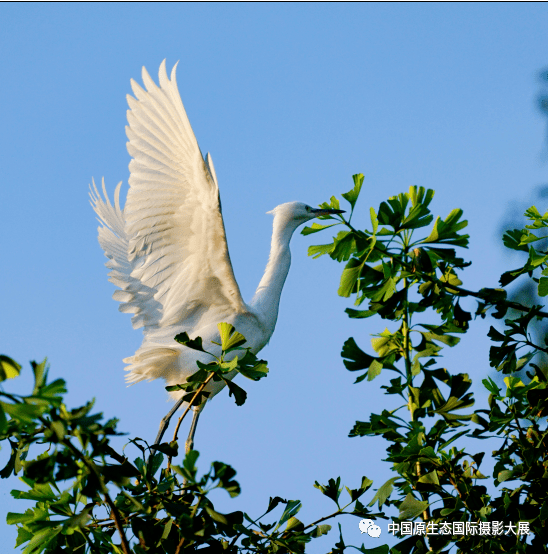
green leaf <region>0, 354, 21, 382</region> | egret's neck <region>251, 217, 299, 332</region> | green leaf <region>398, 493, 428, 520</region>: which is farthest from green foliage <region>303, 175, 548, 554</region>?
egret's neck <region>251, 217, 299, 332</region>

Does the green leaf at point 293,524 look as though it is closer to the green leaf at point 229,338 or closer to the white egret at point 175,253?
the green leaf at point 229,338

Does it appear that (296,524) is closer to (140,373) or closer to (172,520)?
(172,520)

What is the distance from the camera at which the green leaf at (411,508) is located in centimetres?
204

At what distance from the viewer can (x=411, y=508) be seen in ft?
6.71

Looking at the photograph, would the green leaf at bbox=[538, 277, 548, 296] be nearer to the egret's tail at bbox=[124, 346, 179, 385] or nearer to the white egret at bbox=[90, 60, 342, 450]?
the white egret at bbox=[90, 60, 342, 450]

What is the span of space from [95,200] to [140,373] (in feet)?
8.04

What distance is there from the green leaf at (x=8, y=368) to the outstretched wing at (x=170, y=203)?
305 cm

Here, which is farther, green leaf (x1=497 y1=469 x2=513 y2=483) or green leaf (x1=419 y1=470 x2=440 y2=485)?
green leaf (x1=497 y1=469 x2=513 y2=483)

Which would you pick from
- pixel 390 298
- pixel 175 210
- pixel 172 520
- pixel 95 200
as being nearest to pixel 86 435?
pixel 172 520

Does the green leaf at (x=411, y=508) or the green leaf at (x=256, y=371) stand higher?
the green leaf at (x=256, y=371)

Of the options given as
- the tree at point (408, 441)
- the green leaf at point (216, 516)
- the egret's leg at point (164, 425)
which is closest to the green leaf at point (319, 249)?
the tree at point (408, 441)

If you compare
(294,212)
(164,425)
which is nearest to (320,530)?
(164,425)

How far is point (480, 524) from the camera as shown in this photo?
6.53ft

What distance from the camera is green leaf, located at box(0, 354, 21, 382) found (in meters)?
0.96
